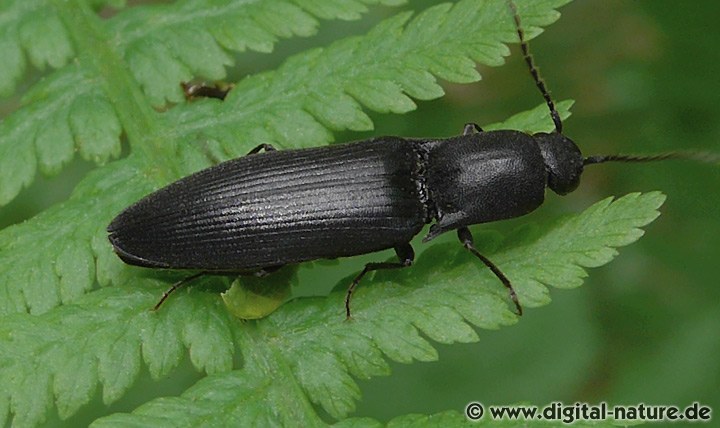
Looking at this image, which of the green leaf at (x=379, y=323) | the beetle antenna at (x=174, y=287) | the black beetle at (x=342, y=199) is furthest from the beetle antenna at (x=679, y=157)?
the beetle antenna at (x=174, y=287)

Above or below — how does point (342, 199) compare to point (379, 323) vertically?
above

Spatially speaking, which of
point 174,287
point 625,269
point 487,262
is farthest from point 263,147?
point 625,269

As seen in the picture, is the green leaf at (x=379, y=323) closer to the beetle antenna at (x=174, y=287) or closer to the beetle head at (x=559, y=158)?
the beetle antenna at (x=174, y=287)

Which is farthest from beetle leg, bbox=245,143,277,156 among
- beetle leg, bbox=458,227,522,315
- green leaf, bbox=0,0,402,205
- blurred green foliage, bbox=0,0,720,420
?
blurred green foliage, bbox=0,0,720,420

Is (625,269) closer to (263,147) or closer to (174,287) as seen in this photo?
(263,147)

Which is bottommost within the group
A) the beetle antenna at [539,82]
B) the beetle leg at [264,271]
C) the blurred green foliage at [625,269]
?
the blurred green foliage at [625,269]

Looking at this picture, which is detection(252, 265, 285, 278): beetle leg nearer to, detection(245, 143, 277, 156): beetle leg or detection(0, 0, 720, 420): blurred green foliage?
detection(245, 143, 277, 156): beetle leg
